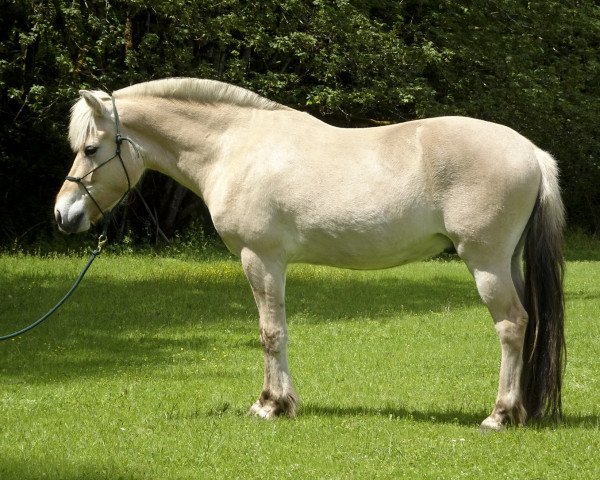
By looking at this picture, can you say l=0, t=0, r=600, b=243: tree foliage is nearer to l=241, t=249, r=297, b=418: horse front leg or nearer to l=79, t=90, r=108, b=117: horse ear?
l=79, t=90, r=108, b=117: horse ear

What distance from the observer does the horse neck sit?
7.63m

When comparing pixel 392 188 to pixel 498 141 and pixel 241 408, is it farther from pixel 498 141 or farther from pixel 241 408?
pixel 241 408

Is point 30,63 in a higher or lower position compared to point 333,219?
lower

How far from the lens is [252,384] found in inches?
361

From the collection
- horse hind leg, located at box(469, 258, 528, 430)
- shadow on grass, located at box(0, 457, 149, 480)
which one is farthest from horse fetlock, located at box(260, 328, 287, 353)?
shadow on grass, located at box(0, 457, 149, 480)

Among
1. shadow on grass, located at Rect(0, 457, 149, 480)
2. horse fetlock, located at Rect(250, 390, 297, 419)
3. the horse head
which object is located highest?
the horse head

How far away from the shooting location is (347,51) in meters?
22.6

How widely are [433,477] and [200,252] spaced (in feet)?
54.0

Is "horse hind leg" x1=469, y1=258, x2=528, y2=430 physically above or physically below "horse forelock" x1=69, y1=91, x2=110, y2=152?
below

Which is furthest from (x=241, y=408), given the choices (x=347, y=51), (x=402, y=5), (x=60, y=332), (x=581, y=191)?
(x=581, y=191)

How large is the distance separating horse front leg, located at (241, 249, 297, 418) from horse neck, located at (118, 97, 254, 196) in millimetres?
830

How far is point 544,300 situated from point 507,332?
15.4 inches

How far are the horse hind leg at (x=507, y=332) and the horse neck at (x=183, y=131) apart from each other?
2176 millimetres

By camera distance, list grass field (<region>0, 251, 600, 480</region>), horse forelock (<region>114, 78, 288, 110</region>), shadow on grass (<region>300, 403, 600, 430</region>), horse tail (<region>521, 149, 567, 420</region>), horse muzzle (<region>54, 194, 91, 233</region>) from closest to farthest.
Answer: grass field (<region>0, 251, 600, 480</region>) → horse tail (<region>521, 149, 567, 420</region>) → shadow on grass (<region>300, 403, 600, 430</region>) → horse muzzle (<region>54, 194, 91, 233</region>) → horse forelock (<region>114, 78, 288, 110</region>)
